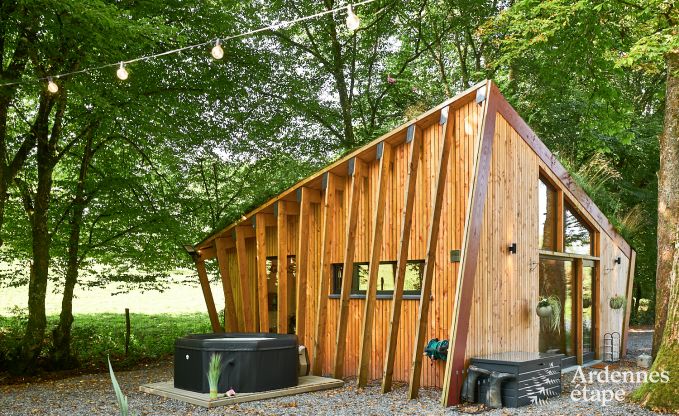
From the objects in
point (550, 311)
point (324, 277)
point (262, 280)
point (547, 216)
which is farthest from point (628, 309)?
point (262, 280)

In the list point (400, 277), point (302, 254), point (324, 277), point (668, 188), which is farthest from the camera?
point (668, 188)

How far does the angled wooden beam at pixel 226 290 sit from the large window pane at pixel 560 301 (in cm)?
478

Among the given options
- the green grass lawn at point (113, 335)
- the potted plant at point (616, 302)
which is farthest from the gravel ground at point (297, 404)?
the potted plant at point (616, 302)

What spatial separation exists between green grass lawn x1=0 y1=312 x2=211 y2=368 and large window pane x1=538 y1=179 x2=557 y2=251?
25.8ft

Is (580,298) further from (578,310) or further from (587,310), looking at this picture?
(587,310)

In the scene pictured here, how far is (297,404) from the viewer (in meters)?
6.91

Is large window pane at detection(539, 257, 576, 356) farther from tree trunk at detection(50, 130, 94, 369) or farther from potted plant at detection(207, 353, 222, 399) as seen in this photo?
tree trunk at detection(50, 130, 94, 369)

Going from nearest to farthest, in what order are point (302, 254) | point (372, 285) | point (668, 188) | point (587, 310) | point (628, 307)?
point (372, 285) < point (302, 254) < point (668, 188) < point (587, 310) < point (628, 307)

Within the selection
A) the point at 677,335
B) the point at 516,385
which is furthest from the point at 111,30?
the point at 677,335

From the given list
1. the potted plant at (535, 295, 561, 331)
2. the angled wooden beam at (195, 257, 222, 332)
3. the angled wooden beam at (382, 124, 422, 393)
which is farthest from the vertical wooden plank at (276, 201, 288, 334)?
the potted plant at (535, 295, 561, 331)

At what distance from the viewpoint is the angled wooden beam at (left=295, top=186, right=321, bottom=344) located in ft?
29.5

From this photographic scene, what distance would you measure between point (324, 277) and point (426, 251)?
4.88ft

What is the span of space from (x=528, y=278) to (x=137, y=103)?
682 centimetres

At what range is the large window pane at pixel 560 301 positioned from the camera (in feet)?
30.7
